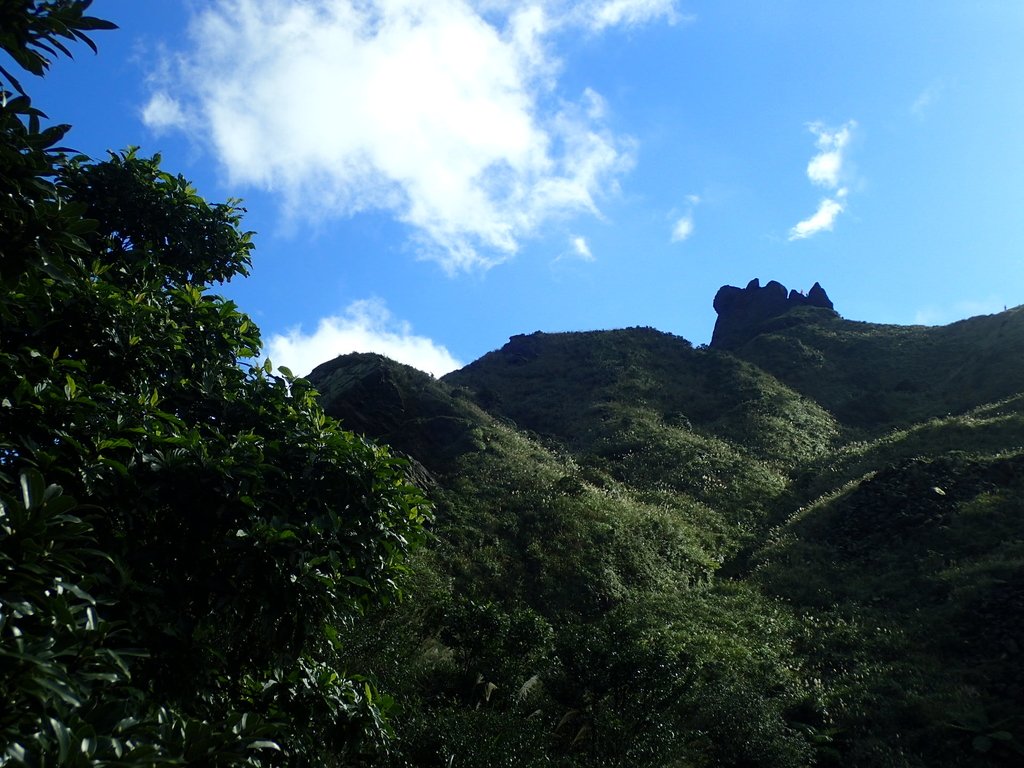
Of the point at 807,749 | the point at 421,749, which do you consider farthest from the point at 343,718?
the point at 807,749

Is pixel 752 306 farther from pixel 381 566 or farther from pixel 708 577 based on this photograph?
pixel 381 566

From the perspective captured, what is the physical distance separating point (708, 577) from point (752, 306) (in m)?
71.9

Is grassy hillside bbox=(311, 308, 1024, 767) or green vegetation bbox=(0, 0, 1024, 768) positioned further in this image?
grassy hillside bbox=(311, 308, 1024, 767)

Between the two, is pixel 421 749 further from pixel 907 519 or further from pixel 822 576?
pixel 907 519

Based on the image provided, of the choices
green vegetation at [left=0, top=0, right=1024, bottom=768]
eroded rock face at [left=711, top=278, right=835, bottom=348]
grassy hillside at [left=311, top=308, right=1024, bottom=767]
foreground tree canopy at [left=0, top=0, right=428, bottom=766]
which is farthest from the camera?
eroded rock face at [left=711, top=278, right=835, bottom=348]

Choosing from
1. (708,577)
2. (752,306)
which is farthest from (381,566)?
(752,306)

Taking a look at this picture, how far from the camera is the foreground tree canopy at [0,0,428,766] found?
3332 millimetres

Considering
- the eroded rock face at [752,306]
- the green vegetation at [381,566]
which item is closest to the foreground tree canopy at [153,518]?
the green vegetation at [381,566]

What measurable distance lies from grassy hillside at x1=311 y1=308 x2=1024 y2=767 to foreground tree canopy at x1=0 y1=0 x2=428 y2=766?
469 centimetres

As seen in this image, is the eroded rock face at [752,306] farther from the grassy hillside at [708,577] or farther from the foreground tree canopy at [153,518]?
the foreground tree canopy at [153,518]

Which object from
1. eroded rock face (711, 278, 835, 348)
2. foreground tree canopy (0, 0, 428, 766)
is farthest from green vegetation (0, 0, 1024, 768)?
eroded rock face (711, 278, 835, 348)

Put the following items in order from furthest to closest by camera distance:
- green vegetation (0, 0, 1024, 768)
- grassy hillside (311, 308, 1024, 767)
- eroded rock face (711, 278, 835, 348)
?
eroded rock face (711, 278, 835, 348) → grassy hillside (311, 308, 1024, 767) → green vegetation (0, 0, 1024, 768)

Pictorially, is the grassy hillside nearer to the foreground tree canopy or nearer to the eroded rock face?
the foreground tree canopy

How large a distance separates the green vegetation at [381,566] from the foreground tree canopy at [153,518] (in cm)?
3
